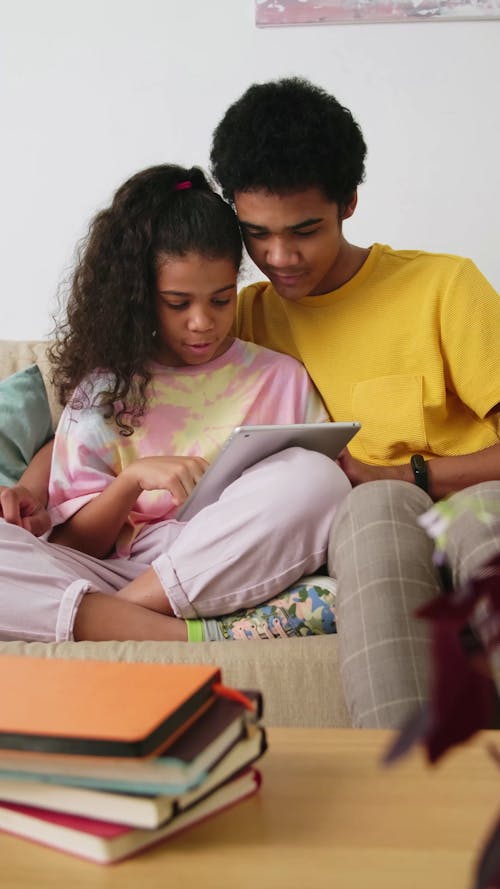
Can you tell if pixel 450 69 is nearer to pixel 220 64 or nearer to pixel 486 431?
pixel 220 64

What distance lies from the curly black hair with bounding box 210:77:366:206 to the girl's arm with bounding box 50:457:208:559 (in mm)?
432

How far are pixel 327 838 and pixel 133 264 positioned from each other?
1.13 m

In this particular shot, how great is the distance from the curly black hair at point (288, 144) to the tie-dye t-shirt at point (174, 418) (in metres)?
0.28

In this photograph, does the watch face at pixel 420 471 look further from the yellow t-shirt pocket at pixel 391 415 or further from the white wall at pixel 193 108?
the white wall at pixel 193 108

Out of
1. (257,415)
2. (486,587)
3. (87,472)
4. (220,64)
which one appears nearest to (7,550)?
(87,472)

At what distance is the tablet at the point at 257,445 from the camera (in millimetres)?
1364

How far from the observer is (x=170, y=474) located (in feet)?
4.90

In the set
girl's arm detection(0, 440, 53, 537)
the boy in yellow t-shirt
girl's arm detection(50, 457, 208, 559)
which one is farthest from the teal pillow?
the boy in yellow t-shirt

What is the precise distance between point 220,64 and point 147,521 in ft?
3.61

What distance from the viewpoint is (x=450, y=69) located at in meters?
2.18

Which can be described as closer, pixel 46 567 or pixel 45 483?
pixel 46 567

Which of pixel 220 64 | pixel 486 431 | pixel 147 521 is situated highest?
pixel 220 64

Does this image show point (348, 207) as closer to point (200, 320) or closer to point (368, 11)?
point (200, 320)

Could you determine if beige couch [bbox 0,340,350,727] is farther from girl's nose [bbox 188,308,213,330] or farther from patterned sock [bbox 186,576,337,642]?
girl's nose [bbox 188,308,213,330]
